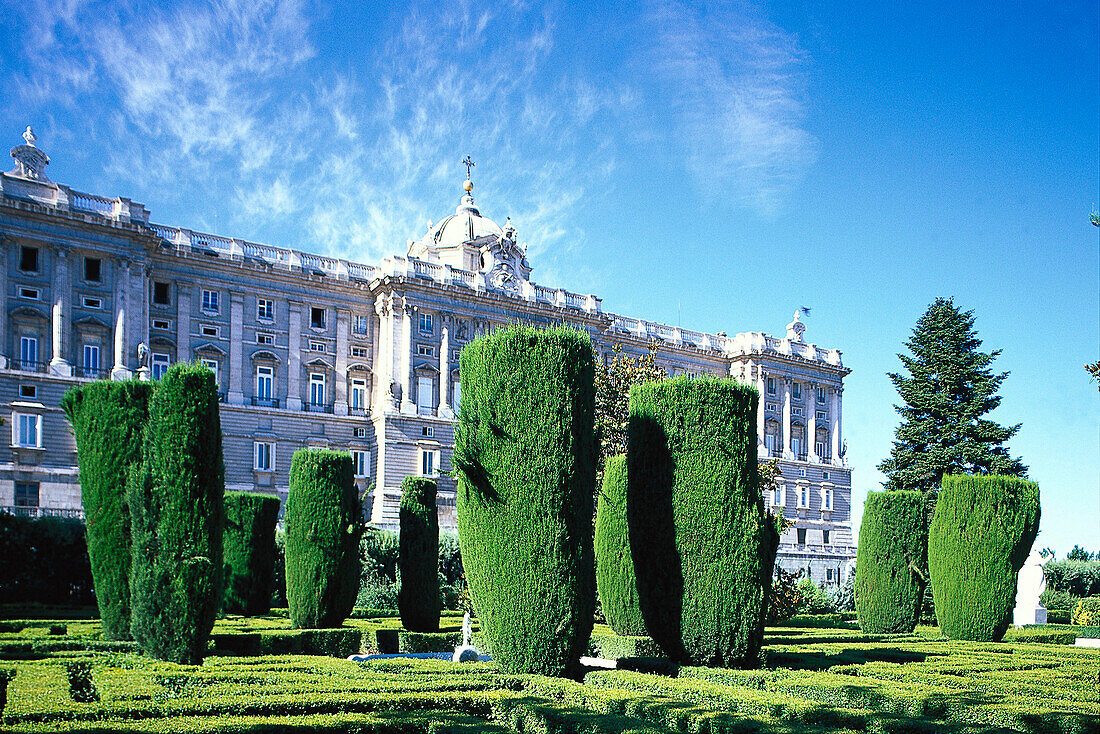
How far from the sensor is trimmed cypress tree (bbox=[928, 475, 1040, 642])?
19.9m

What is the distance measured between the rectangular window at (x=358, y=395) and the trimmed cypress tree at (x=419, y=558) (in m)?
31.8

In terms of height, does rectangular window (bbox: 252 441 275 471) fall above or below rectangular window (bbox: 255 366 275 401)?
below

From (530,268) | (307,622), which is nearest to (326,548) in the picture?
(307,622)

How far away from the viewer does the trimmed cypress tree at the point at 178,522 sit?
12.2 meters

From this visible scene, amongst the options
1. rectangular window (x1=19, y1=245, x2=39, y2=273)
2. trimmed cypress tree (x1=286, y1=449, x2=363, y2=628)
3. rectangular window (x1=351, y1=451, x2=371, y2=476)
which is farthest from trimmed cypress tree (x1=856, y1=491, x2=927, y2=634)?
rectangular window (x1=19, y1=245, x2=39, y2=273)

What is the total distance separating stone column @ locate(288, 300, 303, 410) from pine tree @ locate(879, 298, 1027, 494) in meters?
33.2

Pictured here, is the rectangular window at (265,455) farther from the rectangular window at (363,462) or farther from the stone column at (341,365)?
the rectangular window at (363,462)

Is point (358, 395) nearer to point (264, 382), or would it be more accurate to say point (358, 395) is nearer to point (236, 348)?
point (264, 382)

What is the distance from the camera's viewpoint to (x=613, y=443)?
3053cm


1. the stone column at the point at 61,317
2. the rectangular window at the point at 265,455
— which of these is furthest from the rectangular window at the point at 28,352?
the rectangular window at the point at 265,455

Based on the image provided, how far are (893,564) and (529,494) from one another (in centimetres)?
1425

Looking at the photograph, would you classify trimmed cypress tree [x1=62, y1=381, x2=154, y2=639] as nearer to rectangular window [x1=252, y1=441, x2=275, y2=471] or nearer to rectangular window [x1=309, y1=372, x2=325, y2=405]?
rectangular window [x1=252, y1=441, x2=275, y2=471]

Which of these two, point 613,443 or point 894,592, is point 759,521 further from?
point 613,443

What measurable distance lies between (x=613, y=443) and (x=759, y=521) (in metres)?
16.5
